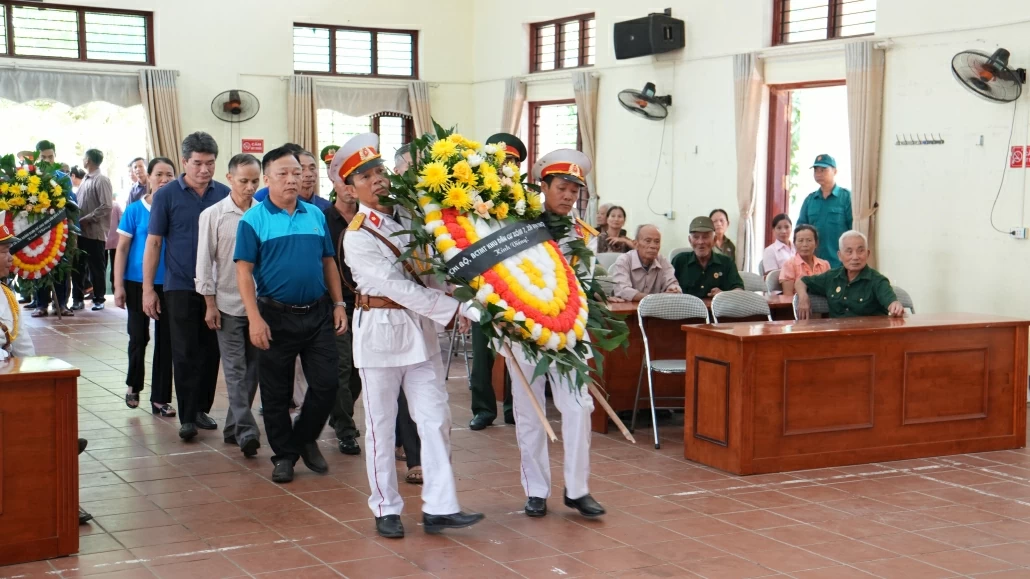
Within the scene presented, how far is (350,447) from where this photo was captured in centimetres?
639

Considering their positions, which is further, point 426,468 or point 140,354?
point 140,354

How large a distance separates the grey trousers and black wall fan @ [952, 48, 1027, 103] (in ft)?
19.3

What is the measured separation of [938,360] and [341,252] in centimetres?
352

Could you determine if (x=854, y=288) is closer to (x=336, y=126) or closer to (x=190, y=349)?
(x=190, y=349)

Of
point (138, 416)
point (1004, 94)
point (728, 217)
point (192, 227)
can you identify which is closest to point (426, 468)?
point (192, 227)

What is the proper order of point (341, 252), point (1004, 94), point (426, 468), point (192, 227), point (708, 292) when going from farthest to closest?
point (1004, 94) → point (708, 292) → point (192, 227) → point (341, 252) → point (426, 468)

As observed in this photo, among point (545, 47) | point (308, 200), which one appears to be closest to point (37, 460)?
point (308, 200)

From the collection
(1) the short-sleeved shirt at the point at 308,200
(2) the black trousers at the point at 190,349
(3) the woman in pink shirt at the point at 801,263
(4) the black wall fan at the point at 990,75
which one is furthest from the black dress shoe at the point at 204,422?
(4) the black wall fan at the point at 990,75

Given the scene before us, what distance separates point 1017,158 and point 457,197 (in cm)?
619

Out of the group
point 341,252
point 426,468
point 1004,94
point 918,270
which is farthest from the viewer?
point 918,270

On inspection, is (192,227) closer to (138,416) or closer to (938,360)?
(138,416)

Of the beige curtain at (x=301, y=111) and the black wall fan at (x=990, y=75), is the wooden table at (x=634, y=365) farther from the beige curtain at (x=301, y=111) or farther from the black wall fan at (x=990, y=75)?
the beige curtain at (x=301, y=111)

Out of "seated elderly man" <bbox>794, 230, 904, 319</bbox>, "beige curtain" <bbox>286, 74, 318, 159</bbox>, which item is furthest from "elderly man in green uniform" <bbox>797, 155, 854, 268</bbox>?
"beige curtain" <bbox>286, 74, 318, 159</bbox>

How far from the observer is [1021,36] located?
9094 millimetres
